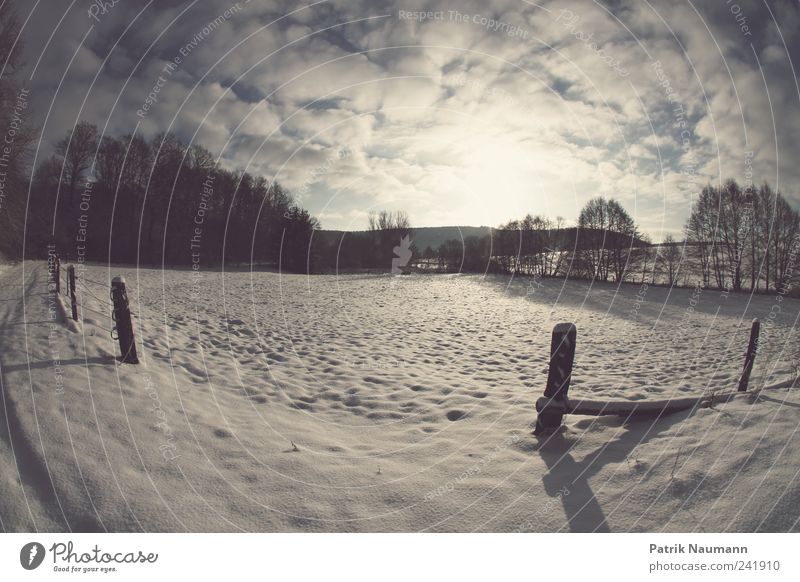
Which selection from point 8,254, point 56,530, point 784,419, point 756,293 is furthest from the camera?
point 756,293

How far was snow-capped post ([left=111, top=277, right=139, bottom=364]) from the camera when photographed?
20.7 ft

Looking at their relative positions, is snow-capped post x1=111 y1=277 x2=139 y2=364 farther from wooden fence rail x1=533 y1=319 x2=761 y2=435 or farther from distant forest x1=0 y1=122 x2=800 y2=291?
distant forest x1=0 y1=122 x2=800 y2=291

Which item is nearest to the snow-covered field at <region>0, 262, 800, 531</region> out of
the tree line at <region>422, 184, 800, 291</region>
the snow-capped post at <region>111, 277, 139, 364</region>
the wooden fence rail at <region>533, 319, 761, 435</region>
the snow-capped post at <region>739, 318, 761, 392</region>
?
the wooden fence rail at <region>533, 319, 761, 435</region>

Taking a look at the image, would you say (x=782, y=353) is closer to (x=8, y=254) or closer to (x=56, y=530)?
(x=56, y=530)

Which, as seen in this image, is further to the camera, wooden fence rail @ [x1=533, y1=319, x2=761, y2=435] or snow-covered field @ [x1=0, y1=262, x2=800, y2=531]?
wooden fence rail @ [x1=533, y1=319, x2=761, y2=435]

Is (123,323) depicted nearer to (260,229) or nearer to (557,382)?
(557,382)

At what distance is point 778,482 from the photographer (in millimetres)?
2689

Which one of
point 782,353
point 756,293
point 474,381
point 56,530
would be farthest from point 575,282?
point 56,530

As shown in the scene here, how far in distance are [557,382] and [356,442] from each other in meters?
2.70

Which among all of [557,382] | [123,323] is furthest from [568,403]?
[123,323]

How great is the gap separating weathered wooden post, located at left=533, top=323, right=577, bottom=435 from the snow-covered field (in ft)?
0.77

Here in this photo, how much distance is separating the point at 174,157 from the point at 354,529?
40372mm

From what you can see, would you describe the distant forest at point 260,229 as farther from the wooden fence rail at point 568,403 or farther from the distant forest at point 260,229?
the wooden fence rail at point 568,403

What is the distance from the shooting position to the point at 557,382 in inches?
173
